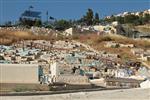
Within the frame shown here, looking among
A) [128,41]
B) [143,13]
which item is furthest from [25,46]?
[143,13]

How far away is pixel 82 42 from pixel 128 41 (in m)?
5.80

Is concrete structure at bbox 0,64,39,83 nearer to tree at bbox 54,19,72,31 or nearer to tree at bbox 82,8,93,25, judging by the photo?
tree at bbox 54,19,72,31

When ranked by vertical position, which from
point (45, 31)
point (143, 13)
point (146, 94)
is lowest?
point (146, 94)

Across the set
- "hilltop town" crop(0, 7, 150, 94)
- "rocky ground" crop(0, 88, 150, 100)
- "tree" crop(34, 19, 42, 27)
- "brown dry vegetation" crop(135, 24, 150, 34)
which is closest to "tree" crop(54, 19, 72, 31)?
"tree" crop(34, 19, 42, 27)

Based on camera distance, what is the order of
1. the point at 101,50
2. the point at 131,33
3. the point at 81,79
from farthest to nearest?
the point at 131,33, the point at 101,50, the point at 81,79

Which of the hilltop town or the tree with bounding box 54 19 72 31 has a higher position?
the tree with bounding box 54 19 72 31

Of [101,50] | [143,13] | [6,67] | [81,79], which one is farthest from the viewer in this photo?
[143,13]

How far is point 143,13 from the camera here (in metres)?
92.9

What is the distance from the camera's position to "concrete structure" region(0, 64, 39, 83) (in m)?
13.4

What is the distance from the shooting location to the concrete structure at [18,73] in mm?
13438

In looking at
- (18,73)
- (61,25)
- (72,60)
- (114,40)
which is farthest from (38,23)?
(18,73)

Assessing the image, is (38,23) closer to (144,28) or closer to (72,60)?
(144,28)

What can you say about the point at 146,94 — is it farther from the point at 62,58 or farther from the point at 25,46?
the point at 25,46

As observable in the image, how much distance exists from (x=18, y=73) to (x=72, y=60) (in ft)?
61.6
